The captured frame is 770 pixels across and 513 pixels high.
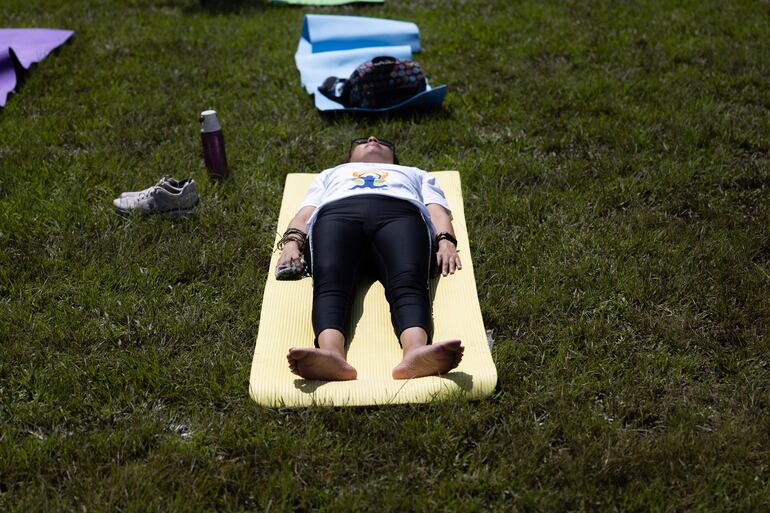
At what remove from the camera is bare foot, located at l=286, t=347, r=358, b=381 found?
2.90 metres

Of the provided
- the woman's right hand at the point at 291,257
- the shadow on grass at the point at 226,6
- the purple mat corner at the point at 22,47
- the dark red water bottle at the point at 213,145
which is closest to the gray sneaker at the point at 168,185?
the dark red water bottle at the point at 213,145

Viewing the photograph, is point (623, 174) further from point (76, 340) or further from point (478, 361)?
point (76, 340)

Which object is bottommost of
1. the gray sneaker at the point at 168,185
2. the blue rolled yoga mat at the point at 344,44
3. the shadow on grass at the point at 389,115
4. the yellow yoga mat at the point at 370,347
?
the yellow yoga mat at the point at 370,347

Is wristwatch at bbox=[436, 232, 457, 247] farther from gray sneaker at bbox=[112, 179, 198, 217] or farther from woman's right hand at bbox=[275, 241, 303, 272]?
gray sneaker at bbox=[112, 179, 198, 217]

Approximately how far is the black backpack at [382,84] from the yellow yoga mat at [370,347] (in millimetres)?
Answer: 1858

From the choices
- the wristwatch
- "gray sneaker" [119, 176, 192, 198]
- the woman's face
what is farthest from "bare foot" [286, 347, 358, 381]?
"gray sneaker" [119, 176, 192, 198]

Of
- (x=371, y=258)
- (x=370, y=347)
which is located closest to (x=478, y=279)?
(x=371, y=258)

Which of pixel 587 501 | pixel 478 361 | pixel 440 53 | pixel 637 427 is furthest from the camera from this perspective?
pixel 440 53

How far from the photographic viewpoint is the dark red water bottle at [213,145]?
15.3 ft

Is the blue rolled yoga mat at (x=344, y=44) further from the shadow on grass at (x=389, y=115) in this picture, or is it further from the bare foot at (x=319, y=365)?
the bare foot at (x=319, y=365)

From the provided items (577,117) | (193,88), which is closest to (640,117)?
(577,117)

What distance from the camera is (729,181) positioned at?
15.4ft

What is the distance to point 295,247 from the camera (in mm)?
3789

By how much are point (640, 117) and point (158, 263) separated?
12.1 feet
